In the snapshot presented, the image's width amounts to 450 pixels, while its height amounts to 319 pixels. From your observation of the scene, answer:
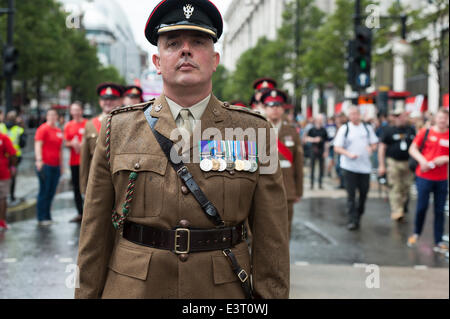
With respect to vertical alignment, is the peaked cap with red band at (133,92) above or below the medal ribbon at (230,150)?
above

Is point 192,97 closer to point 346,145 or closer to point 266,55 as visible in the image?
point 346,145

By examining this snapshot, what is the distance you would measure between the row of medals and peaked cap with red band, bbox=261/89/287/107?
435cm

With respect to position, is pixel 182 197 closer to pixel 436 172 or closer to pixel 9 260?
pixel 9 260

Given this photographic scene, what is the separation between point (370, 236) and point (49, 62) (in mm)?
32803

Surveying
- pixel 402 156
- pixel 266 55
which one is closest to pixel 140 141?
pixel 402 156

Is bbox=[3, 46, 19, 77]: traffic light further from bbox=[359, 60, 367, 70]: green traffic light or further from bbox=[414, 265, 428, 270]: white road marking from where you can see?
bbox=[414, 265, 428, 270]: white road marking

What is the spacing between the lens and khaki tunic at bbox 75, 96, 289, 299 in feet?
8.19

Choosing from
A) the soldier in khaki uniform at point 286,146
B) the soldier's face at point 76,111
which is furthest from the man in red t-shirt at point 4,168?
the soldier in khaki uniform at point 286,146

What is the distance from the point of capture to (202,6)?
2635 millimetres

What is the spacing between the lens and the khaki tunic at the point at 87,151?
674cm

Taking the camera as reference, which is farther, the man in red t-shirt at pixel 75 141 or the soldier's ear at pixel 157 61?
the man in red t-shirt at pixel 75 141

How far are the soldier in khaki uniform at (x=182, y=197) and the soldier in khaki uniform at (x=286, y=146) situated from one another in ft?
13.8

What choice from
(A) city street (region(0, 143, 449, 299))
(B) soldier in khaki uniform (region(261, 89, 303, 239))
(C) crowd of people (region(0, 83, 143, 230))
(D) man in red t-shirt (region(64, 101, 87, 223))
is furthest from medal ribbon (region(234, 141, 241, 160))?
(D) man in red t-shirt (region(64, 101, 87, 223))

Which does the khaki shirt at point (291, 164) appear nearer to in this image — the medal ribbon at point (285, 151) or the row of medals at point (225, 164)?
the medal ribbon at point (285, 151)
